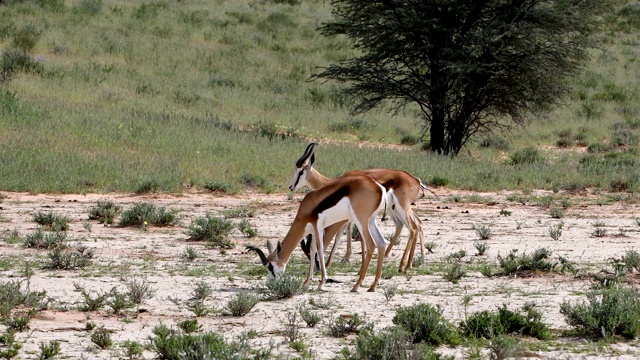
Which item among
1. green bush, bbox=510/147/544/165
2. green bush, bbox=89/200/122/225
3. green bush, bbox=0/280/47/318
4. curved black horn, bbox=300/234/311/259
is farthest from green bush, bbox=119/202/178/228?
green bush, bbox=510/147/544/165

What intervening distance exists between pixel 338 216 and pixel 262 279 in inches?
52.4

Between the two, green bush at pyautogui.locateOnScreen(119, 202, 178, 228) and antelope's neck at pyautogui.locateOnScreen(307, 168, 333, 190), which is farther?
green bush at pyautogui.locateOnScreen(119, 202, 178, 228)

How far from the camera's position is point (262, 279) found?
35.5ft

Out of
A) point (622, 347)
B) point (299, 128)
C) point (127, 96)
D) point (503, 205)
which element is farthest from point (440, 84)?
point (622, 347)

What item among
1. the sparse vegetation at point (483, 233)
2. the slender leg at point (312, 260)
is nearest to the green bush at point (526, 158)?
the sparse vegetation at point (483, 233)

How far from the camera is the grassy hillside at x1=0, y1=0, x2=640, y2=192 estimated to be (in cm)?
1994

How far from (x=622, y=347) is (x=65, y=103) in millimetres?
20520

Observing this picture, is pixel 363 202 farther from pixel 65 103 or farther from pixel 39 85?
pixel 39 85

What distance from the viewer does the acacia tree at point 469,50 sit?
2522cm

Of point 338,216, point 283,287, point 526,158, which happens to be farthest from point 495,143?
point 283,287

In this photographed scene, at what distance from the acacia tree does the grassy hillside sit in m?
1.60

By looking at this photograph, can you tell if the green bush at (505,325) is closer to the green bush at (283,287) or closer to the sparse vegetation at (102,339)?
the green bush at (283,287)

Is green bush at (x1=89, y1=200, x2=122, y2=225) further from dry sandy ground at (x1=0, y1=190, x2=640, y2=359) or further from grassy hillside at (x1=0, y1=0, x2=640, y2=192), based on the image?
grassy hillside at (x1=0, y1=0, x2=640, y2=192)

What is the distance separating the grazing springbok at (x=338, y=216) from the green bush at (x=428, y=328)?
2.29 meters
